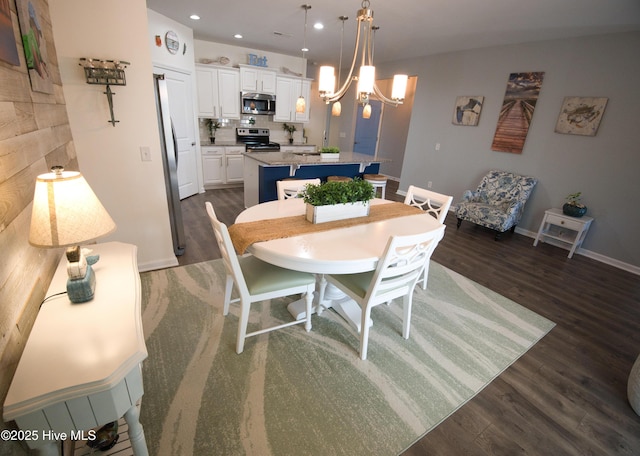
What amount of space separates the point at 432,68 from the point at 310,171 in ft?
10.1

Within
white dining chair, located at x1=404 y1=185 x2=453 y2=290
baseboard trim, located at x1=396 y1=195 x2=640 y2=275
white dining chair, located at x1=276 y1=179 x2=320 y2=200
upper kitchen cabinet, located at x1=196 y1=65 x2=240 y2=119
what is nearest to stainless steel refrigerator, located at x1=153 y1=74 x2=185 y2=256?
white dining chair, located at x1=276 y1=179 x2=320 y2=200

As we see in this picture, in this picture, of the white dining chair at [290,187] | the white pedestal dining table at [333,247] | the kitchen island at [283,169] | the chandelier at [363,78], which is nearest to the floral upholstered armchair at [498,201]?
the kitchen island at [283,169]

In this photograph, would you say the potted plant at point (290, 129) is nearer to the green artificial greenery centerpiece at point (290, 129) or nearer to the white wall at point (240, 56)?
the green artificial greenery centerpiece at point (290, 129)

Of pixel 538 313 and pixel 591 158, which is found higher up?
pixel 591 158

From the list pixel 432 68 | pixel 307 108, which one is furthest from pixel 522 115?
pixel 307 108

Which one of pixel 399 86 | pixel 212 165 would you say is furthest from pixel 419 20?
pixel 212 165

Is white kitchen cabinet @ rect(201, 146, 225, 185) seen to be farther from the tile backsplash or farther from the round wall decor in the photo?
the round wall decor

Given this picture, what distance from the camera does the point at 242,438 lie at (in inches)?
57.1

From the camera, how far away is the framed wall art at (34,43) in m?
1.37

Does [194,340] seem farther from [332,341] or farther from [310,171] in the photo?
[310,171]

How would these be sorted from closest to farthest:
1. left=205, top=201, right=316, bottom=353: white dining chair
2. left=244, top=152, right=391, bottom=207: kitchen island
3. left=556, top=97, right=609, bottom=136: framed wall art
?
1. left=205, top=201, right=316, bottom=353: white dining chair
2. left=556, top=97, right=609, bottom=136: framed wall art
3. left=244, top=152, right=391, bottom=207: kitchen island

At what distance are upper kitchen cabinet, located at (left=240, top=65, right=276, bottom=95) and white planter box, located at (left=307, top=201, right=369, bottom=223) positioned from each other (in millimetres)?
4690

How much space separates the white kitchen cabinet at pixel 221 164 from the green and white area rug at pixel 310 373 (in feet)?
11.4

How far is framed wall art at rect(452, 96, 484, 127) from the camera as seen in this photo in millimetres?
4750
